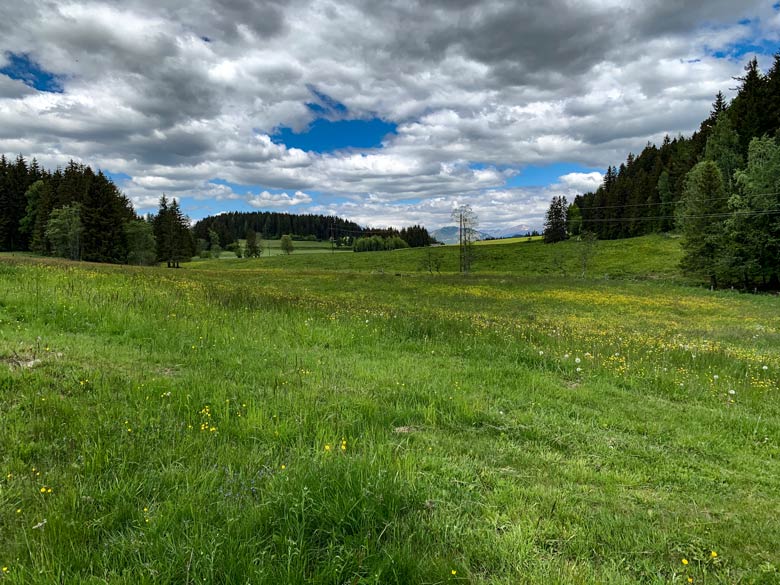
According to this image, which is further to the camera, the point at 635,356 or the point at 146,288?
the point at 146,288

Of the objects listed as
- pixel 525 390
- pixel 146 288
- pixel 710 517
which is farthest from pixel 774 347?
pixel 146 288

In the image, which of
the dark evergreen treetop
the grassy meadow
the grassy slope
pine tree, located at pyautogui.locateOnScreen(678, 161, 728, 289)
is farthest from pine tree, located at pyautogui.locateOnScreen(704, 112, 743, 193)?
the grassy meadow

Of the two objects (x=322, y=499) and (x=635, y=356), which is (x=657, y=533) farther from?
(x=635, y=356)

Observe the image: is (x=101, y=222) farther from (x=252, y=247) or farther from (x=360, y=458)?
(x=360, y=458)

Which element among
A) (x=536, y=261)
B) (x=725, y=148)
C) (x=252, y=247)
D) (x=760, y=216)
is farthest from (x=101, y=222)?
(x=725, y=148)

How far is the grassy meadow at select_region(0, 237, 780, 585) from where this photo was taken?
10.1 ft

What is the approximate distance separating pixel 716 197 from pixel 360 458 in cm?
5815

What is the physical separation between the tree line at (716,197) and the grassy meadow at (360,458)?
136 feet

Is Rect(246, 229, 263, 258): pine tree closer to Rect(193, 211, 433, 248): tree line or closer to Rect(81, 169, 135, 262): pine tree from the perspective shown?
Rect(193, 211, 433, 248): tree line

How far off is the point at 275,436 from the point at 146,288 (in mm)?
13540

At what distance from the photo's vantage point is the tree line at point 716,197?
42.0 metres

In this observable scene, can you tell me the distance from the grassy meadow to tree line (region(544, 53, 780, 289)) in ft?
136

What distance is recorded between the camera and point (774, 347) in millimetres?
15906

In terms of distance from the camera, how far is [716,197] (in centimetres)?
4725
